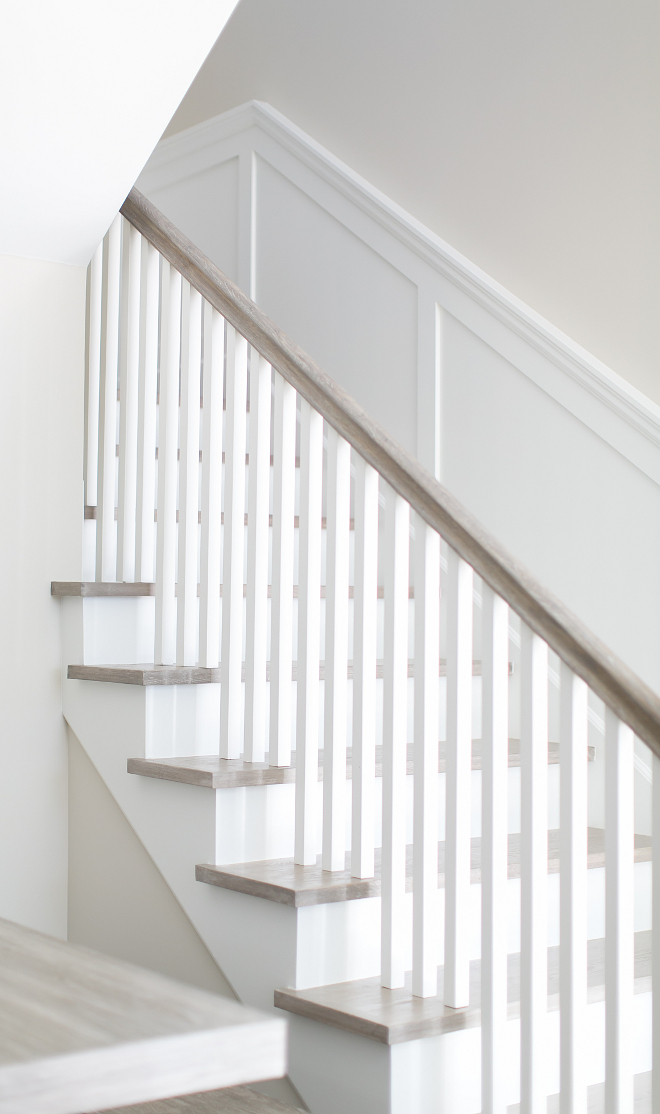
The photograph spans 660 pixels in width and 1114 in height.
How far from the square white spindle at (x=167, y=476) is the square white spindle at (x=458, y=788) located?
0.80 m

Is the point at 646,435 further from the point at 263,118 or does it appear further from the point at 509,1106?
the point at 263,118

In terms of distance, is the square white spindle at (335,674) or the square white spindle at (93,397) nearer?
the square white spindle at (335,674)

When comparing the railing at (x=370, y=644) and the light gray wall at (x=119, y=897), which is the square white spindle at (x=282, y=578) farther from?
the light gray wall at (x=119, y=897)

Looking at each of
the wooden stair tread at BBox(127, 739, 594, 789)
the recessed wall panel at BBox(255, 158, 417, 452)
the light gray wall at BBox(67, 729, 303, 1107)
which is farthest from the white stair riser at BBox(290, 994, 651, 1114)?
the recessed wall panel at BBox(255, 158, 417, 452)

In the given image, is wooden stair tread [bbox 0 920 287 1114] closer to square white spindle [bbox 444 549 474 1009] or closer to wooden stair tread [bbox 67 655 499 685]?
square white spindle [bbox 444 549 474 1009]

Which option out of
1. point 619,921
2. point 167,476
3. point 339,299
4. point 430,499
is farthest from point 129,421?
point 619,921

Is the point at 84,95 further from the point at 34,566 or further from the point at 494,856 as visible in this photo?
the point at 494,856

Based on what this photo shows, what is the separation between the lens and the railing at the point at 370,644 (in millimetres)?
1406

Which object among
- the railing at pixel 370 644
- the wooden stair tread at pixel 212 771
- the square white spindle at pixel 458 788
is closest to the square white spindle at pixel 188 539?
the railing at pixel 370 644

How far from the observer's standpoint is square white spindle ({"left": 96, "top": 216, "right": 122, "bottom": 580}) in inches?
93.5

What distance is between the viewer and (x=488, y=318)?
282 centimetres

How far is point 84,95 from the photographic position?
6.00 ft

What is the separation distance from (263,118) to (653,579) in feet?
7.14

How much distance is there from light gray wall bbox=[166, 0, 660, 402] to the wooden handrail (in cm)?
104
